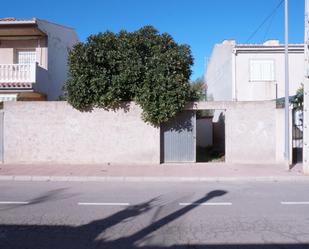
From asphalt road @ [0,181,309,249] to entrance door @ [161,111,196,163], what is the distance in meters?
5.12

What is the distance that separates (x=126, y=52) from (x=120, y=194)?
7291mm

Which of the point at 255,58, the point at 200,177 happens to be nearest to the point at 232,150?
the point at 200,177

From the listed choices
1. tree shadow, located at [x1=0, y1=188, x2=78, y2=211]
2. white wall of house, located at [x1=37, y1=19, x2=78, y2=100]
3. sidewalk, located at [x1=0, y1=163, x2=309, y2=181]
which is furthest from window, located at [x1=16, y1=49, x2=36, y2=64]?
tree shadow, located at [x1=0, y1=188, x2=78, y2=211]

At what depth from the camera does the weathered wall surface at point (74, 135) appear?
54.1 ft

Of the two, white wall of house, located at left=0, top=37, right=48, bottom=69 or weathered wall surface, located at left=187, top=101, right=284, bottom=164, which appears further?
white wall of house, located at left=0, top=37, right=48, bottom=69

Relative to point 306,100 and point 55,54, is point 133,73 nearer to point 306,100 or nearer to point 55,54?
point 306,100

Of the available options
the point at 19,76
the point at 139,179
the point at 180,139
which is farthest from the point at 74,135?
the point at 19,76

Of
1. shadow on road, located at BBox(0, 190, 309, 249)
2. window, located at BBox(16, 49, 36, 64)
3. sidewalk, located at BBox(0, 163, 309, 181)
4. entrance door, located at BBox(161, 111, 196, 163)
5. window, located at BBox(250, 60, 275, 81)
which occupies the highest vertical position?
window, located at BBox(16, 49, 36, 64)

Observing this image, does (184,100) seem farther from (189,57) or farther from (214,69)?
(214,69)

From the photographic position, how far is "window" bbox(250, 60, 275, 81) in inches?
939

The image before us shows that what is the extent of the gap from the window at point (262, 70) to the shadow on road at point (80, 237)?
17.9m

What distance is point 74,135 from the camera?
16594 millimetres

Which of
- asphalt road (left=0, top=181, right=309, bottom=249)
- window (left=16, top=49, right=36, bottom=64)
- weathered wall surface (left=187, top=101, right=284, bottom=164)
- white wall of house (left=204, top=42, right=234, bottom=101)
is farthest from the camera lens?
white wall of house (left=204, top=42, right=234, bottom=101)

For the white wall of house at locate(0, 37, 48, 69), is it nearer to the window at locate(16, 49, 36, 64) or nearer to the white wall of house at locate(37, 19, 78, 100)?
the window at locate(16, 49, 36, 64)
